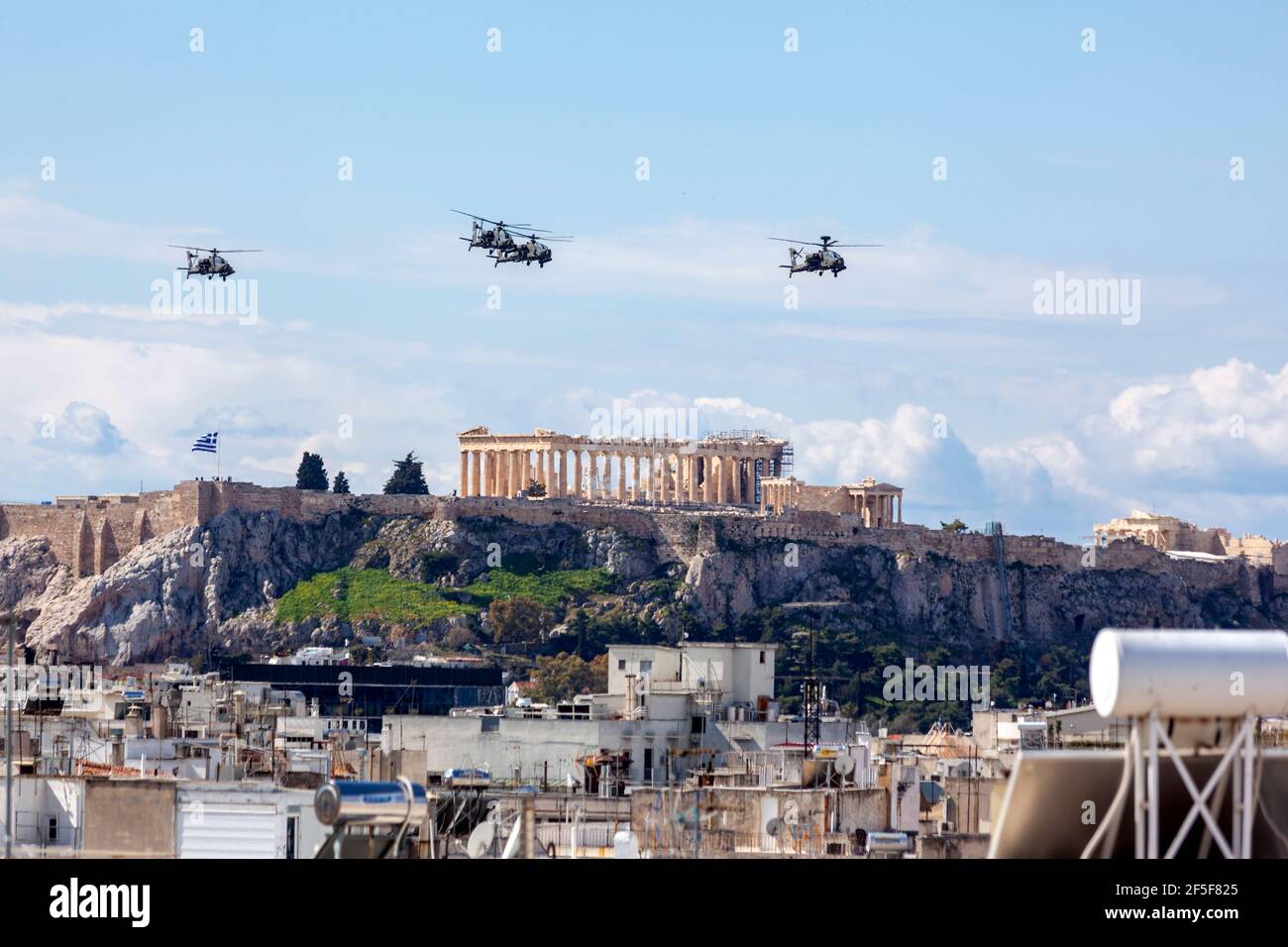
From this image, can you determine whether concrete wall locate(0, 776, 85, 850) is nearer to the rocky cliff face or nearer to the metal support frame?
the metal support frame

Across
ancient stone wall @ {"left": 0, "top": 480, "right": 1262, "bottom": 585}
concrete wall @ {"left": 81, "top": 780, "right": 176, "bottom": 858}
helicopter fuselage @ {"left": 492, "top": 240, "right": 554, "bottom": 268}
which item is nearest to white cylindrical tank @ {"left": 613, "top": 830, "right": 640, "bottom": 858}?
concrete wall @ {"left": 81, "top": 780, "right": 176, "bottom": 858}

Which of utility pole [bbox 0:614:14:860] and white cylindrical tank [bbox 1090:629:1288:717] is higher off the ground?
white cylindrical tank [bbox 1090:629:1288:717]

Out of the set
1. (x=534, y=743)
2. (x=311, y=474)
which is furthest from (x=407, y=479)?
(x=534, y=743)

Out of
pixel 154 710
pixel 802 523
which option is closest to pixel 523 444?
pixel 802 523

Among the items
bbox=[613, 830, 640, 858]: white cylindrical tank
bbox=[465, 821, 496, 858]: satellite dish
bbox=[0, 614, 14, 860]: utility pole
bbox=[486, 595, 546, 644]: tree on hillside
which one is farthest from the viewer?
bbox=[486, 595, 546, 644]: tree on hillside

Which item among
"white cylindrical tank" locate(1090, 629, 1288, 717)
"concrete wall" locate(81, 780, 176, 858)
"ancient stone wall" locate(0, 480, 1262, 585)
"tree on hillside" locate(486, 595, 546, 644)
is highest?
"ancient stone wall" locate(0, 480, 1262, 585)

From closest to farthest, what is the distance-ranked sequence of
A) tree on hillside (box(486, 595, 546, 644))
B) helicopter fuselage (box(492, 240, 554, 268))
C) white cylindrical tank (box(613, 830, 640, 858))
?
1. white cylindrical tank (box(613, 830, 640, 858))
2. helicopter fuselage (box(492, 240, 554, 268))
3. tree on hillside (box(486, 595, 546, 644))

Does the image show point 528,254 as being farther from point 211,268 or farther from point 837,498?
point 837,498
